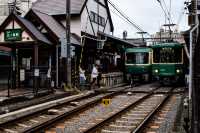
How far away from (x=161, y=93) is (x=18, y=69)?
9.10 metres

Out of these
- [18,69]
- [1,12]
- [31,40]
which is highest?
[1,12]

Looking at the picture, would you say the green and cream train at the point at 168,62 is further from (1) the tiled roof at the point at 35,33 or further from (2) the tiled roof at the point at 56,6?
(1) the tiled roof at the point at 35,33

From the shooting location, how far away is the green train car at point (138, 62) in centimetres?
3362

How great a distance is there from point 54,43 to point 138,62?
411 inches

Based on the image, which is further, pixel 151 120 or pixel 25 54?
pixel 25 54

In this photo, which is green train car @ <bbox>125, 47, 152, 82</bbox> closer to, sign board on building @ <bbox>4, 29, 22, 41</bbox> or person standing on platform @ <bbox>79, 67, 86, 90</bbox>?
person standing on platform @ <bbox>79, 67, 86, 90</bbox>

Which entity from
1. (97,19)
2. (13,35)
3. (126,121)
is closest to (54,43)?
(13,35)

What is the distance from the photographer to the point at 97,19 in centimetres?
3694

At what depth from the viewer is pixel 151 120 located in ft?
42.7

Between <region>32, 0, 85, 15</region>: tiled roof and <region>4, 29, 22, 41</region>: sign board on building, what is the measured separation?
30.7 feet

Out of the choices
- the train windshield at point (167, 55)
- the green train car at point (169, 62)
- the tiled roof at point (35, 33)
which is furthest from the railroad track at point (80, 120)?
the train windshield at point (167, 55)

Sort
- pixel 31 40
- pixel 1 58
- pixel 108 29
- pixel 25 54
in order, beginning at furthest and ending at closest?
1. pixel 108 29
2. pixel 1 58
3. pixel 25 54
4. pixel 31 40

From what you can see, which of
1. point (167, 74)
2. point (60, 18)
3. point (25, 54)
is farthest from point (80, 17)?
point (167, 74)

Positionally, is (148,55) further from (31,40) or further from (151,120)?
(151,120)
